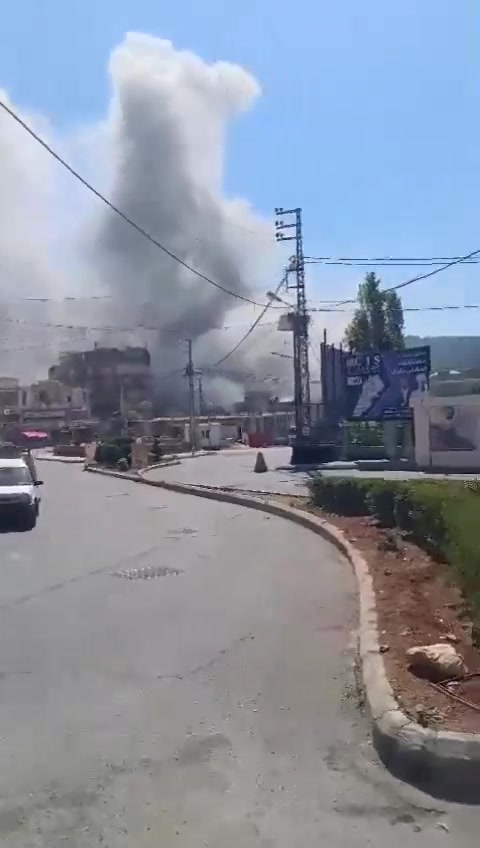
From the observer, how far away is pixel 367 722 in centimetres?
549

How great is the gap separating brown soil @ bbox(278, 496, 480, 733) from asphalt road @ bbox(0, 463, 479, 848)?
1.14 feet

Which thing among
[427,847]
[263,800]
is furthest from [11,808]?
[427,847]

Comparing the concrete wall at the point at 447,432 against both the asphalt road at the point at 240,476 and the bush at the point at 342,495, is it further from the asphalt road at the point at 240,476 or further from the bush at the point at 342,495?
the bush at the point at 342,495

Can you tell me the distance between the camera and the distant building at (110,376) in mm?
97750

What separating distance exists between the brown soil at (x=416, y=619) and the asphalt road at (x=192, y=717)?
1.14 feet

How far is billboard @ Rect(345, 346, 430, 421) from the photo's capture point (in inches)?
1459

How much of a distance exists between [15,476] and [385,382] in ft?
71.2

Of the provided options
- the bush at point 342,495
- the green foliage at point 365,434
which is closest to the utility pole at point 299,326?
the green foliage at point 365,434

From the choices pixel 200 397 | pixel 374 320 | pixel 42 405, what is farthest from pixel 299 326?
pixel 42 405

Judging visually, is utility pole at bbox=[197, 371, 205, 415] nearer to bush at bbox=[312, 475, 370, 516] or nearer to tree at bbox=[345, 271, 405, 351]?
tree at bbox=[345, 271, 405, 351]

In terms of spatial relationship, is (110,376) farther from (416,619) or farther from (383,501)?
(416,619)

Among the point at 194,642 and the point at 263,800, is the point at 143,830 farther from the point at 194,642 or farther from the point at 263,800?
the point at 194,642

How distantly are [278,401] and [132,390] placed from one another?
16.0m

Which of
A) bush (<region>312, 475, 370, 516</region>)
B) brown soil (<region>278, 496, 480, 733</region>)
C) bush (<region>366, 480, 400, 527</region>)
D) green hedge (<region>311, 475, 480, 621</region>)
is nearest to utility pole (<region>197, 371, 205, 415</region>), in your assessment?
bush (<region>312, 475, 370, 516</region>)
